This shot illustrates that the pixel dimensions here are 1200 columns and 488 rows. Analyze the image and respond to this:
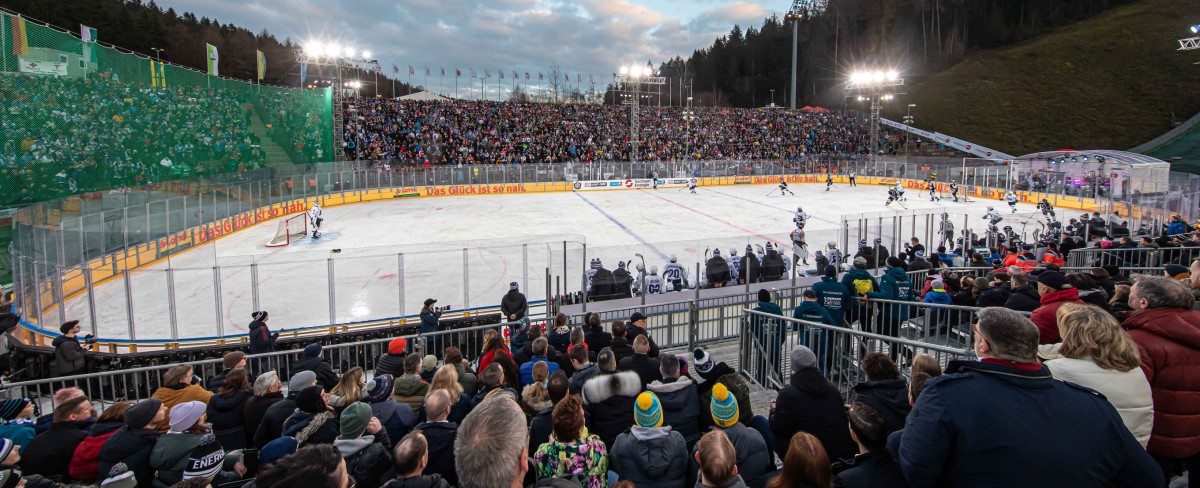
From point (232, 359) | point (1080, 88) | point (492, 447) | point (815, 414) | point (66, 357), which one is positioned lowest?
point (66, 357)

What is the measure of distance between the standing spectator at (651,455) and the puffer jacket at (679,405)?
21.5 inches

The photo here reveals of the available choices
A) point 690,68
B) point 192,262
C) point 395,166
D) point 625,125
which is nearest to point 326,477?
point 192,262

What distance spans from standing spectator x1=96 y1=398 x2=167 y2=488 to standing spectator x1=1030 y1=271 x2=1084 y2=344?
588cm

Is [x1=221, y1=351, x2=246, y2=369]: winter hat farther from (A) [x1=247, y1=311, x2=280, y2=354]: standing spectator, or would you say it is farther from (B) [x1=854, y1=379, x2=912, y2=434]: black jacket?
(B) [x1=854, y1=379, x2=912, y2=434]: black jacket

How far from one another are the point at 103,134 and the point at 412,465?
72.5 feet

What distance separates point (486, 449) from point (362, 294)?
10365mm

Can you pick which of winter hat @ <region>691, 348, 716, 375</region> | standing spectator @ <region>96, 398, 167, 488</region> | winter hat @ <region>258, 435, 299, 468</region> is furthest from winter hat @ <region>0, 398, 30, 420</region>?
winter hat @ <region>691, 348, 716, 375</region>

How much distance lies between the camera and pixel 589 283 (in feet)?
43.4

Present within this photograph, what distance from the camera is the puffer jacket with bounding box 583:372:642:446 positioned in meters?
4.14

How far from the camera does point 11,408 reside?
489 cm

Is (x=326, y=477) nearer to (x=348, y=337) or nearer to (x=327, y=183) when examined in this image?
(x=348, y=337)

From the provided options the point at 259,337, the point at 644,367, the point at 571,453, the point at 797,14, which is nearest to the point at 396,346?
the point at 644,367

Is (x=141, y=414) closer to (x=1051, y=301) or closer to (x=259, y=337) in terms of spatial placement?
(x=259, y=337)

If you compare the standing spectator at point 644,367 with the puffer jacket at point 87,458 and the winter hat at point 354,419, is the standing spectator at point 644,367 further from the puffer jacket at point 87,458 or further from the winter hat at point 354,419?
the puffer jacket at point 87,458
